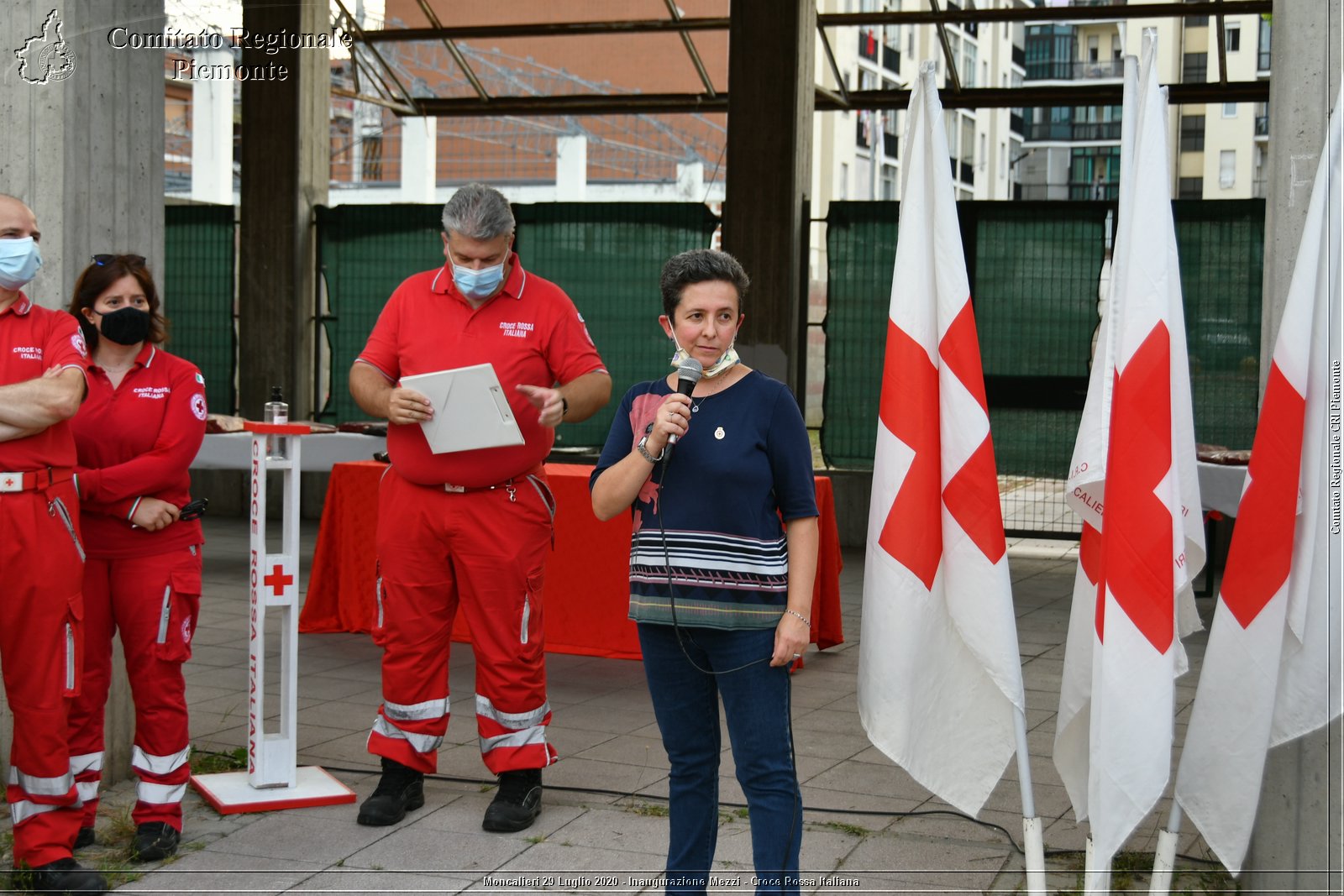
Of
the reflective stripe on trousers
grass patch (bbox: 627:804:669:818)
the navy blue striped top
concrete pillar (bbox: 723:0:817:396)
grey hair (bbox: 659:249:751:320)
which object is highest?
concrete pillar (bbox: 723:0:817:396)

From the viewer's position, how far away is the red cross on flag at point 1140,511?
133 inches

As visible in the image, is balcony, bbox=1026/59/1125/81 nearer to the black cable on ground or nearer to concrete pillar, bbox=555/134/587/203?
the black cable on ground

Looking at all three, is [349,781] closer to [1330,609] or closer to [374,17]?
[1330,609]

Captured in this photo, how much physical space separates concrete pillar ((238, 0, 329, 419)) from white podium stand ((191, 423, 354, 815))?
25.4 feet

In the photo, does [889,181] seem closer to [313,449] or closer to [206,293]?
[206,293]

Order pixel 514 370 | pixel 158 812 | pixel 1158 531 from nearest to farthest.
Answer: pixel 1158 531 → pixel 158 812 → pixel 514 370

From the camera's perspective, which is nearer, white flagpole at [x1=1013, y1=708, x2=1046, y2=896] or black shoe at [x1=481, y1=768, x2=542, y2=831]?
white flagpole at [x1=1013, y1=708, x2=1046, y2=896]

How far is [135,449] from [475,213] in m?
1.28

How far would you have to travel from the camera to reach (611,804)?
488cm

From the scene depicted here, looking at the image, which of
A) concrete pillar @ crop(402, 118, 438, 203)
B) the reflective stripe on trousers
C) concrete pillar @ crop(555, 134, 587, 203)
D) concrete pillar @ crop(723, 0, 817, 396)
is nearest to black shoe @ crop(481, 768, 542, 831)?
the reflective stripe on trousers

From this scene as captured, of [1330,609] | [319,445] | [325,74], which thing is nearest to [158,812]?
[1330,609]

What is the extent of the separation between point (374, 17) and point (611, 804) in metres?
9.84

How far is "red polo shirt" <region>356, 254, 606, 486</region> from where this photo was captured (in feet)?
15.1

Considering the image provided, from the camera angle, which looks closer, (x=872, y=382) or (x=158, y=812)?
(x=158, y=812)
